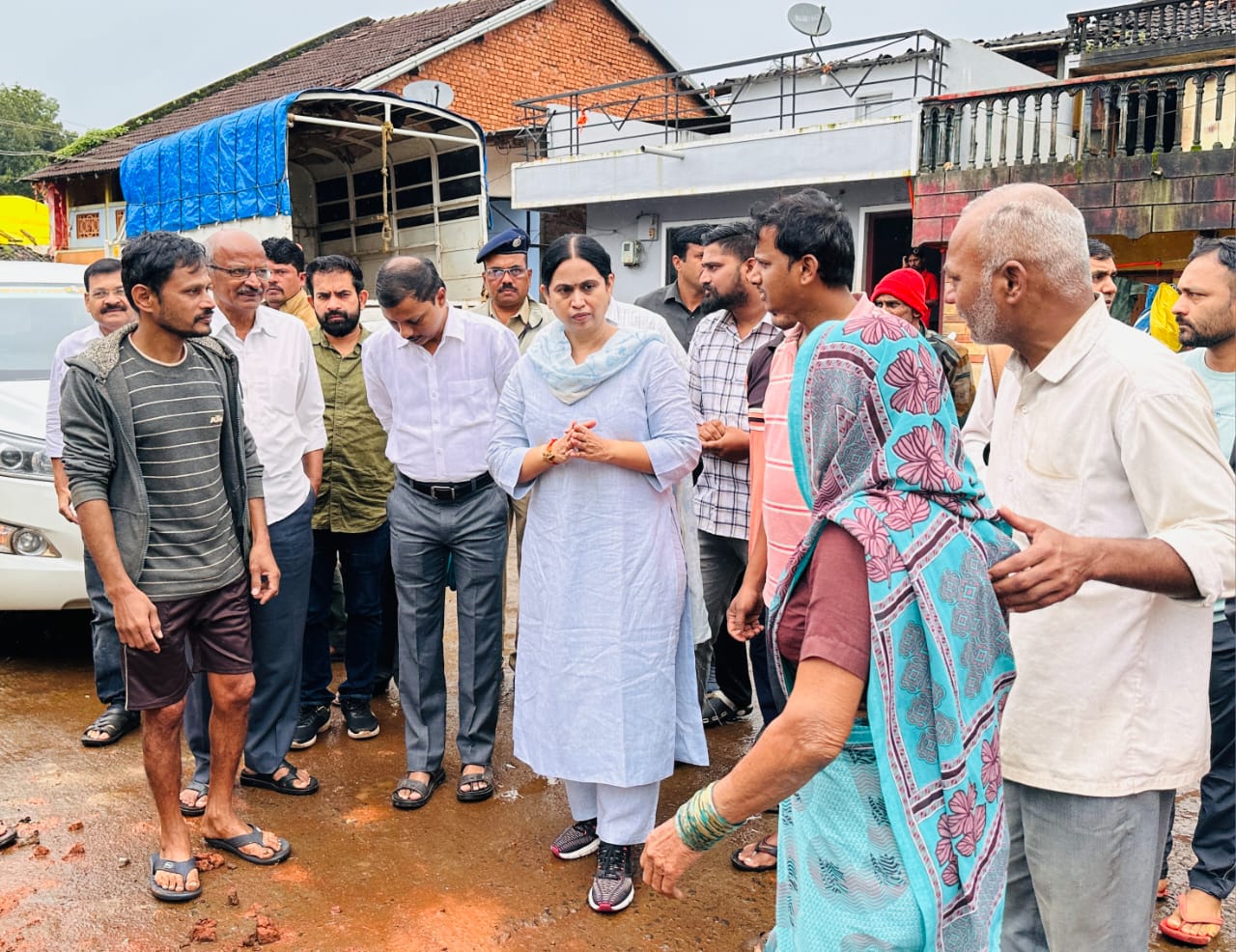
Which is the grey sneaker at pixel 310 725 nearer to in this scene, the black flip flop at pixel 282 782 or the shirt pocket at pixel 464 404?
the black flip flop at pixel 282 782

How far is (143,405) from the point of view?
10.5 ft

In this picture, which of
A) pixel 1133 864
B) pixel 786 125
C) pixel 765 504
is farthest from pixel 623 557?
pixel 786 125

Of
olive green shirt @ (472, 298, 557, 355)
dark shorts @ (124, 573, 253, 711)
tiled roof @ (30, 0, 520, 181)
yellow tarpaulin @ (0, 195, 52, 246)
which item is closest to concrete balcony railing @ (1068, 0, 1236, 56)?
tiled roof @ (30, 0, 520, 181)

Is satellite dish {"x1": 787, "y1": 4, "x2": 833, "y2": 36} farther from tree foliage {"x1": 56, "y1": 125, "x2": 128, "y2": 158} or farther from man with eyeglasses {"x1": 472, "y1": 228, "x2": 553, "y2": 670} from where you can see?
tree foliage {"x1": 56, "y1": 125, "x2": 128, "y2": 158}

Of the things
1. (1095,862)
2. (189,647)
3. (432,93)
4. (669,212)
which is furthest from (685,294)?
(432,93)

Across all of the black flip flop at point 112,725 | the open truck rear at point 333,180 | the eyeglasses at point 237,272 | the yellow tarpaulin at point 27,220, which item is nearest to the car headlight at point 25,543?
the black flip flop at point 112,725

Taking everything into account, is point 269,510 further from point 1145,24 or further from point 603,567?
point 1145,24

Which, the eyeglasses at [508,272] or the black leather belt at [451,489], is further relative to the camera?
the eyeglasses at [508,272]

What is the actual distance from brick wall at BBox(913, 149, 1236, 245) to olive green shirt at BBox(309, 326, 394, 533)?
8371mm

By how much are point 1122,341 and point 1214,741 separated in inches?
70.3

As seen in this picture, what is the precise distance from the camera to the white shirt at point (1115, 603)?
1800 mm

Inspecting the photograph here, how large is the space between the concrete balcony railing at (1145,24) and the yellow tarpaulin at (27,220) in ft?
59.6

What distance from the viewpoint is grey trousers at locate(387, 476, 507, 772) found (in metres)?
4.00

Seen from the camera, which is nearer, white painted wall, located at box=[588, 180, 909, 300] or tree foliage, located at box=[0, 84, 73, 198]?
white painted wall, located at box=[588, 180, 909, 300]
